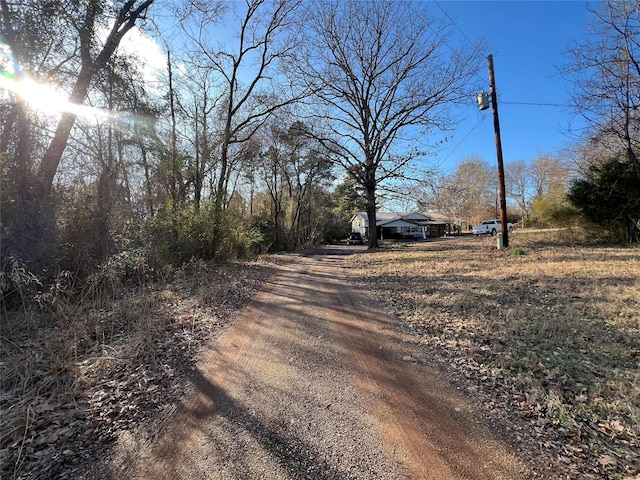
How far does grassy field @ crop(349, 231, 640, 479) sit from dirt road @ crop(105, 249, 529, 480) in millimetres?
401

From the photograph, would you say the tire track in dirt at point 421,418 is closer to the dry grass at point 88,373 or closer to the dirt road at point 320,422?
the dirt road at point 320,422

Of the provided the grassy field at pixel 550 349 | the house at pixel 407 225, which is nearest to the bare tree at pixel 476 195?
the house at pixel 407 225

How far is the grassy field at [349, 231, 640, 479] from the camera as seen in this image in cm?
215

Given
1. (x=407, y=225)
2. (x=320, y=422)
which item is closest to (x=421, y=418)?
(x=320, y=422)

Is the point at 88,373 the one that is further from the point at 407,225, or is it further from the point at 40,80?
the point at 407,225

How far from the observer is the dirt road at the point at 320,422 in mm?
1951

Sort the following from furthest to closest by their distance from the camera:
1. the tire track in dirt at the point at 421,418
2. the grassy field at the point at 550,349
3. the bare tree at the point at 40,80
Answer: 1. the bare tree at the point at 40,80
2. the grassy field at the point at 550,349
3. the tire track in dirt at the point at 421,418

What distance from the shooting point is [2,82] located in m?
5.77

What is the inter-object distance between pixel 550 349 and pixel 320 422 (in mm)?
2980

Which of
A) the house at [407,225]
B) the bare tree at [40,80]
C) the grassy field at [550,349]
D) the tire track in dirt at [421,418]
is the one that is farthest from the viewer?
the house at [407,225]

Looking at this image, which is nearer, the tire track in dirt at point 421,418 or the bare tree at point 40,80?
the tire track in dirt at point 421,418

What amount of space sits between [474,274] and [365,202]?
36.5 feet

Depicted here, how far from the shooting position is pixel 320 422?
2.40 meters

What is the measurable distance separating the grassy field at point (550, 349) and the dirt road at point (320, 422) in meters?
0.40
